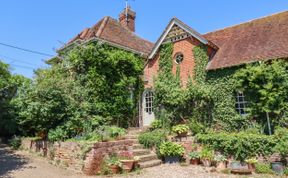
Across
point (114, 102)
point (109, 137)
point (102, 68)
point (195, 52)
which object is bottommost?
point (109, 137)

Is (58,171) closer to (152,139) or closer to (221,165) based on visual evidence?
(152,139)

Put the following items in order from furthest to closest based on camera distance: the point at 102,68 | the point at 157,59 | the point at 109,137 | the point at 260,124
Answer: the point at 157,59
the point at 102,68
the point at 260,124
the point at 109,137

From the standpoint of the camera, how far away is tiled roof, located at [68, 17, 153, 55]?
17656 millimetres

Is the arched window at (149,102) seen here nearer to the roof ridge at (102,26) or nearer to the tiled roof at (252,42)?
the tiled roof at (252,42)

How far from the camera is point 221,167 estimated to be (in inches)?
407

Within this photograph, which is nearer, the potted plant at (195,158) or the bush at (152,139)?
the potted plant at (195,158)

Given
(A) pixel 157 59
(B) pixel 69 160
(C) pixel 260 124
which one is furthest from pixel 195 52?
(B) pixel 69 160

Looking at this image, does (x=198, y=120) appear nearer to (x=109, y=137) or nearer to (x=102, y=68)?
(x=109, y=137)

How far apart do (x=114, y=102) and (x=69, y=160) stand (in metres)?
6.10

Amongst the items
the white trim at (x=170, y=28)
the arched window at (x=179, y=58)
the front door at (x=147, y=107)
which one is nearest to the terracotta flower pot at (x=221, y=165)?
the front door at (x=147, y=107)

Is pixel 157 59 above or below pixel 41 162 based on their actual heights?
above

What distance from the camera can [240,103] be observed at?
13977mm

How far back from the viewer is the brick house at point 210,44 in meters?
14.0

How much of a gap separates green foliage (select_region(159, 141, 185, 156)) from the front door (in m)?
5.90
